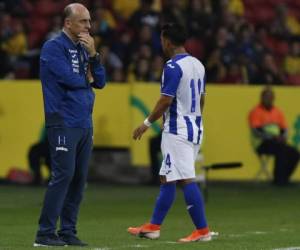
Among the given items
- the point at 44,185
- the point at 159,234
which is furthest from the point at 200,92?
the point at 44,185

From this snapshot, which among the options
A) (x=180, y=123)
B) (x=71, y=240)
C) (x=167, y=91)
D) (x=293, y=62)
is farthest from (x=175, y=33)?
(x=293, y=62)

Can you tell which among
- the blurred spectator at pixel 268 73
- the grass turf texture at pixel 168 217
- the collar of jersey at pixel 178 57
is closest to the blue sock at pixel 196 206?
the grass turf texture at pixel 168 217

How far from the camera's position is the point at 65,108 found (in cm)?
1009

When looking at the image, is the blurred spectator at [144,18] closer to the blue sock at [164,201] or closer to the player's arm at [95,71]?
the blue sock at [164,201]

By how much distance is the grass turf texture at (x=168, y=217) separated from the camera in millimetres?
10734

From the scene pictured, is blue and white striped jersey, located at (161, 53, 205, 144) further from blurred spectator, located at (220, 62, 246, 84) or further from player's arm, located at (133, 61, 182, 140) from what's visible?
blurred spectator, located at (220, 62, 246, 84)

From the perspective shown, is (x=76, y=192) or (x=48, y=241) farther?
(x=76, y=192)

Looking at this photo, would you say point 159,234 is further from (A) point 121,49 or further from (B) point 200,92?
(A) point 121,49

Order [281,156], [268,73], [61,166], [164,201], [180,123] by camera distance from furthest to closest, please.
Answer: [268,73] → [281,156] → [164,201] → [180,123] → [61,166]

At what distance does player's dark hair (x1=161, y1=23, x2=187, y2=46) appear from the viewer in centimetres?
1106

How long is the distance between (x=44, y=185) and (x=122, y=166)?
151cm

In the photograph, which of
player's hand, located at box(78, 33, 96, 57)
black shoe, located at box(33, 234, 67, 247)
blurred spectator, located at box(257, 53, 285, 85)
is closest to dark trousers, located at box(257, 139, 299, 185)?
blurred spectator, located at box(257, 53, 285, 85)

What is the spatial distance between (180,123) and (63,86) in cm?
143

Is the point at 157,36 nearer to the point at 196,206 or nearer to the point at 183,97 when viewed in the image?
the point at 183,97
